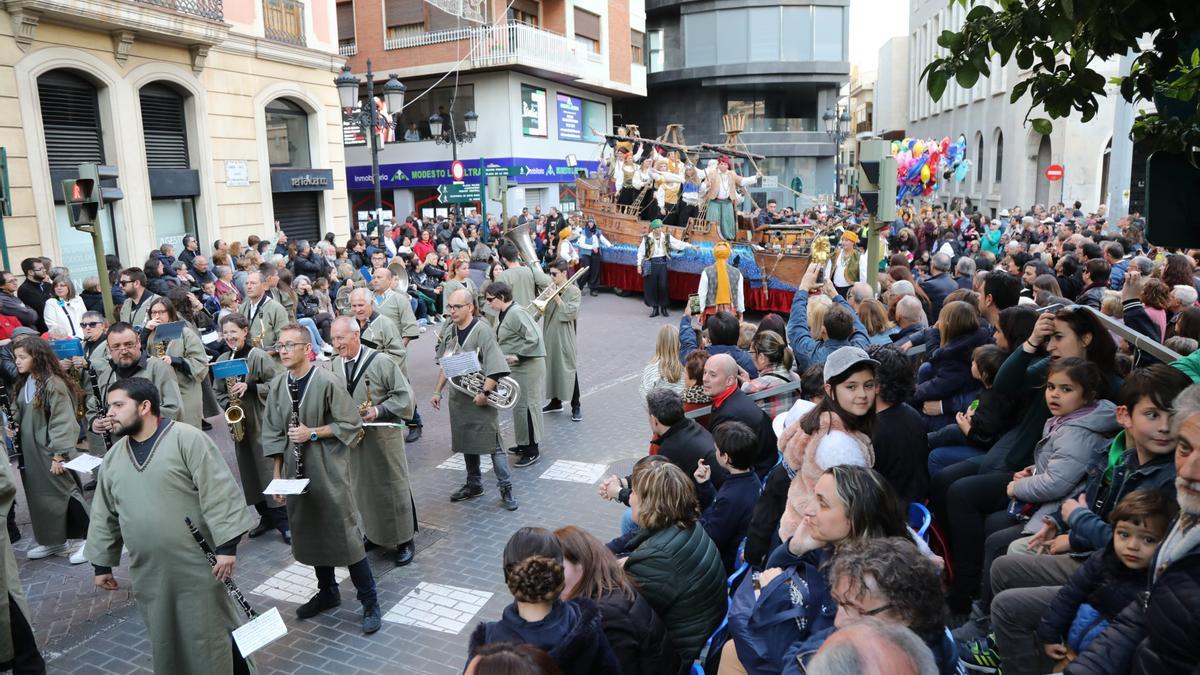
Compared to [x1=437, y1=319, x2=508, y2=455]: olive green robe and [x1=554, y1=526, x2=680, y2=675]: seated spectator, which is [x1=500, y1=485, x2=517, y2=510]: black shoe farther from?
[x1=554, y1=526, x2=680, y2=675]: seated spectator

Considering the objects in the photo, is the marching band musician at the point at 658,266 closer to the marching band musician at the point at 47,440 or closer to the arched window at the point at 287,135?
the arched window at the point at 287,135

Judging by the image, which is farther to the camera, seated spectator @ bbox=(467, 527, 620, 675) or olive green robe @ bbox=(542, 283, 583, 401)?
olive green robe @ bbox=(542, 283, 583, 401)

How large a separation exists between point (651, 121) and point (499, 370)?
1599 inches

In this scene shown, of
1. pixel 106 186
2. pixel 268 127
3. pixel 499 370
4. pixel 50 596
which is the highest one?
pixel 268 127

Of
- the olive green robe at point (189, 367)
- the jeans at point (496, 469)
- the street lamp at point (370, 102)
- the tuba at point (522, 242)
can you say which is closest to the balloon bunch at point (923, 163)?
the street lamp at point (370, 102)

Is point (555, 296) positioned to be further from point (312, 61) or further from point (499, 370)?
point (312, 61)

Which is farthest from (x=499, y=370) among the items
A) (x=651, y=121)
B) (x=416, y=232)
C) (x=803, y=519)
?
(x=651, y=121)

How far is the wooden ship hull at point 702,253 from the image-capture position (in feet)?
50.3

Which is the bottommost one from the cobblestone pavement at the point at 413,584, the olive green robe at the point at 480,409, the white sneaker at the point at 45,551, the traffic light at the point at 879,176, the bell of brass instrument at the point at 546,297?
the cobblestone pavement at the point at 413,584

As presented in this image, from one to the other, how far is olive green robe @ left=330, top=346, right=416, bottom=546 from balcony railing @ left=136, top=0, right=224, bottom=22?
13.0 m

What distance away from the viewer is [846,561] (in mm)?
2523

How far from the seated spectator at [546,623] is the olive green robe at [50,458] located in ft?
15.6

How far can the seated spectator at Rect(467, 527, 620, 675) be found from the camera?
281cm

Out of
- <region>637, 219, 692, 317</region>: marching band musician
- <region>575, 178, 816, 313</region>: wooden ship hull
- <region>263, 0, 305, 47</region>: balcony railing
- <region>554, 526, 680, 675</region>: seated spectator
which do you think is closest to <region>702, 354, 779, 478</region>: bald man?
<region>554, 526, 680, 675</region>: seated spectator
